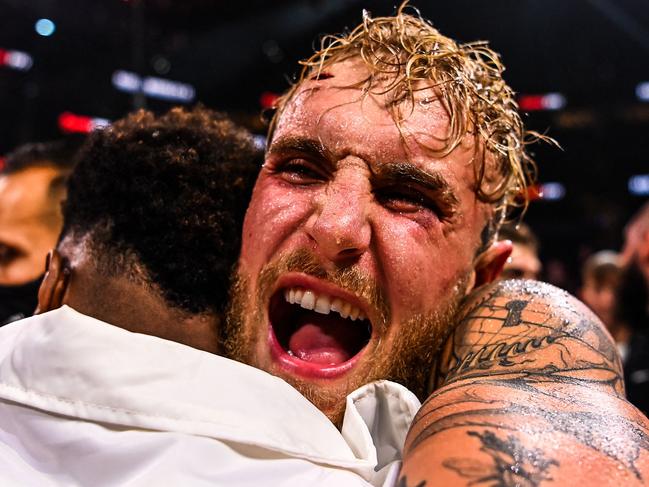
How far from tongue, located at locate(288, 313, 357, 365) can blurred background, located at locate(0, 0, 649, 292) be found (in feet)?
17.7

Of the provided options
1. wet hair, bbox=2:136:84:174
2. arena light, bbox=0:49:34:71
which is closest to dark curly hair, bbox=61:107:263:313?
wet hair, bbox=2:136:84:174

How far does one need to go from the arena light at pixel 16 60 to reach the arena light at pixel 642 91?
22.3 ft

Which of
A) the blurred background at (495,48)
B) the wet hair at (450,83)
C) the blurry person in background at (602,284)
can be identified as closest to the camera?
the wet hair at (450,83)

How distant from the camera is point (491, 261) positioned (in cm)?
163

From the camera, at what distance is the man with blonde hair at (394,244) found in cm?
129

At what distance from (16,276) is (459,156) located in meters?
1.64

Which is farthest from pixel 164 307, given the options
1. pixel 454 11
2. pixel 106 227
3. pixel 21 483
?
pixel 454 11

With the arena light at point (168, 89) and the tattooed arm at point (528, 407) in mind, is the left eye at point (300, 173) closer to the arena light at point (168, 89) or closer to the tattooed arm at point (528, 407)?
the tattooed arm at point (528, 407)

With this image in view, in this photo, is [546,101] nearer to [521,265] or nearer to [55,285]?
[521,265]

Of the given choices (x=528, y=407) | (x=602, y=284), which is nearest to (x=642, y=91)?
(x=602, y=284)

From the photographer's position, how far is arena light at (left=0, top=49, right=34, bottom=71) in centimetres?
581

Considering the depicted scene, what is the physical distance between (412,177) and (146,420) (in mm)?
753

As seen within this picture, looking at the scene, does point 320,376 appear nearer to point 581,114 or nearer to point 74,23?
point 74,23

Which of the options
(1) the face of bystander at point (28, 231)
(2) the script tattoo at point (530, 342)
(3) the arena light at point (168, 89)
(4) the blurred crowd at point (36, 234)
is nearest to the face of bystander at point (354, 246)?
(2) the script tattoo at point (530, 342)
